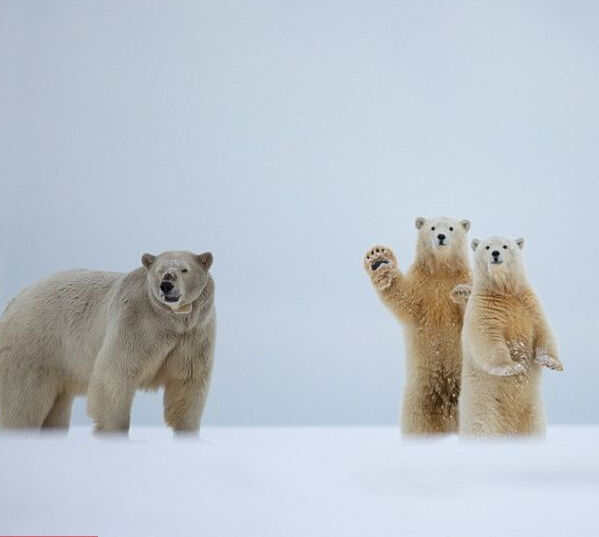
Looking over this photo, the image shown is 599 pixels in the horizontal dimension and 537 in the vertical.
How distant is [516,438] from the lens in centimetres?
394

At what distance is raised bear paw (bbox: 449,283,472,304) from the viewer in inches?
175

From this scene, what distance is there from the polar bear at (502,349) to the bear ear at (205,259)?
1252mm

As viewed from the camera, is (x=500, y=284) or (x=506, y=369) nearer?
(x=506, y=369)

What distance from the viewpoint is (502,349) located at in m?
3.90

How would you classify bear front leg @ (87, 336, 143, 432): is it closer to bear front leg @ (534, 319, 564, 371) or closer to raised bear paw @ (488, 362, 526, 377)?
raised bear paw @ (488, 362, 526, 377)

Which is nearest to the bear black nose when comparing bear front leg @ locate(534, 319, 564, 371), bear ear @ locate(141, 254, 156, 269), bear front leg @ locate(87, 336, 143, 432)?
bear ear @ locate(141, 254, 156, 269)

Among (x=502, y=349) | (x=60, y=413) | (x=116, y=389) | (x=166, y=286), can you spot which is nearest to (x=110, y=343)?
(x=116, y=389)

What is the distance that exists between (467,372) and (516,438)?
0.36 m

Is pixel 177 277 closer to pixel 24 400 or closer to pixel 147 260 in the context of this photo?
pixel 147 260

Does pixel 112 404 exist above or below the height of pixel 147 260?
below

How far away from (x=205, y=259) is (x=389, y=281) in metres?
0.94

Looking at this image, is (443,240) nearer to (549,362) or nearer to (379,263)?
(379,263)

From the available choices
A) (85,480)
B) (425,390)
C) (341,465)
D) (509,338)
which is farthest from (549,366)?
(85,480)

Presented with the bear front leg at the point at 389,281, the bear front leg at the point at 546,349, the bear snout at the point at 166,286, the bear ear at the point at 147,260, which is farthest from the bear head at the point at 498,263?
the bear ear at the point at 147,260
